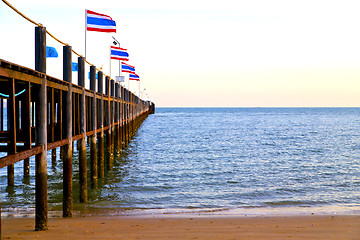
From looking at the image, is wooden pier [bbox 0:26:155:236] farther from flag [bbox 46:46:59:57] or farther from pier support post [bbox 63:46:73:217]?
flag [bbox 46:46:59:57]

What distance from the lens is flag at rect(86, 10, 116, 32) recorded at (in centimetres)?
1808

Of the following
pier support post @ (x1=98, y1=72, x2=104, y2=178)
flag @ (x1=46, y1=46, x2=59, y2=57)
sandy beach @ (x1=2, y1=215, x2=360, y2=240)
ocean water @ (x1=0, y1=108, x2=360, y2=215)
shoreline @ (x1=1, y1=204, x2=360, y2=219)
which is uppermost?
flag @ (x1=46, y1=46, x2=59, y2=57)

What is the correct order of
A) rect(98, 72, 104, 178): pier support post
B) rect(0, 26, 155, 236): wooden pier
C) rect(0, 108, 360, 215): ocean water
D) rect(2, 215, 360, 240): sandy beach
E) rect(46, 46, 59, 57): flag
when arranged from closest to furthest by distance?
rect(0, 26, 155, 236): wooden pier, rect(2, 215, 360, 240): sandy beach, rect(46, 46, 59, 57): flag, rect(0, 108, 360, 215): ocean water, rect(98, 72, 104, 178): pier support post

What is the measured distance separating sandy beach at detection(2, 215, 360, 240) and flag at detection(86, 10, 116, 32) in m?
9.57

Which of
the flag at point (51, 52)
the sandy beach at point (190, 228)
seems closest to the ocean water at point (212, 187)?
the sandy beach at point (190, 228)

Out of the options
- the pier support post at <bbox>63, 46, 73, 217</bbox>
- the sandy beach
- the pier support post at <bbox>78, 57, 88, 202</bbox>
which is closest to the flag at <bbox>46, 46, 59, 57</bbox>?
the pier support post at <bbox>63, 46, 73, 217</bbox>

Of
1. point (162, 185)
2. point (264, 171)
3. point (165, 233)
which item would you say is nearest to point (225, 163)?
point (264, 171)

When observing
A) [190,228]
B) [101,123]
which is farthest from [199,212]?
[101,123]

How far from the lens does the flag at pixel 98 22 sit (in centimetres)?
1808

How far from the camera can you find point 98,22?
18.2 metres

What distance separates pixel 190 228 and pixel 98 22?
446 inches

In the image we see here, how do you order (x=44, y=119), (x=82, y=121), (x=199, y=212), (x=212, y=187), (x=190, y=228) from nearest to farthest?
(x=44, y=119) → (x=190, y=228) → (x=199, y=212) → (x=82, y=121) → (x=212, y=187)

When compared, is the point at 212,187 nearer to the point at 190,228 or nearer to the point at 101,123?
the point at 101,123

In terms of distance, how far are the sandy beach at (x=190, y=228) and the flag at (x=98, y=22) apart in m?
9.57
